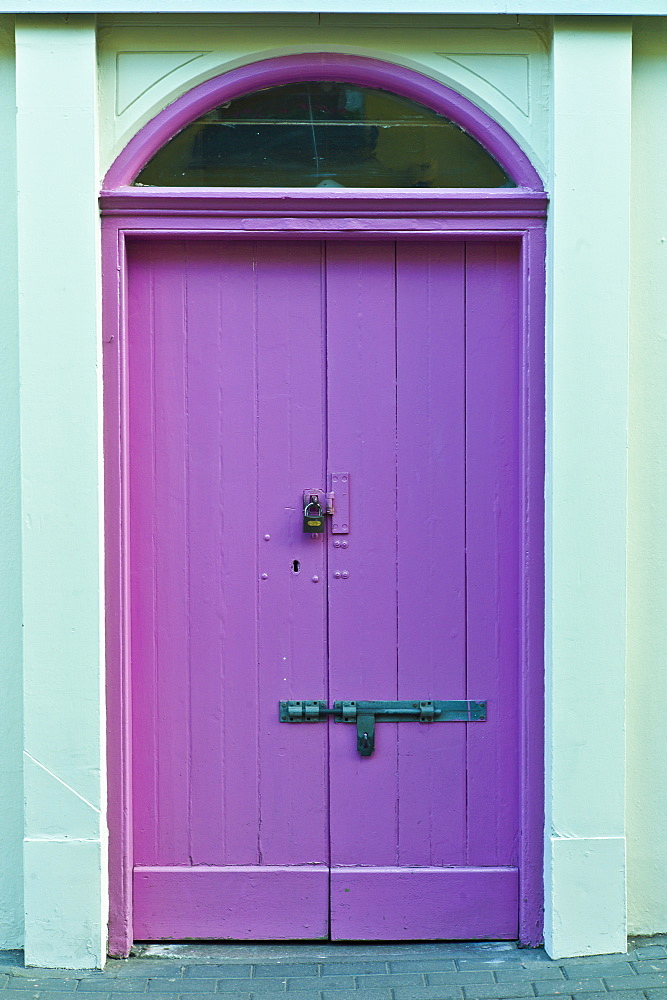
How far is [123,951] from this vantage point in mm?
3463

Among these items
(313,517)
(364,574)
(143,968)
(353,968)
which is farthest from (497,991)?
(313,517)

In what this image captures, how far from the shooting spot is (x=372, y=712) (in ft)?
11.8

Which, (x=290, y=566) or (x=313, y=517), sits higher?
(x=313, y=517)

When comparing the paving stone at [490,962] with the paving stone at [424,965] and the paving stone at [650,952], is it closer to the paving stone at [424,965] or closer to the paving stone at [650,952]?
the paving stone at [424,965]

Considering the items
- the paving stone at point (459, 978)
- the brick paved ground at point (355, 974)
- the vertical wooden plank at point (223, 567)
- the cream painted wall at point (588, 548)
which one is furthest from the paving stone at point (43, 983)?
the cream painted wall at point (588, 548)

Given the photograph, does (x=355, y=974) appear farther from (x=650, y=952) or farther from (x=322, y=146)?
(x=322, y=146)

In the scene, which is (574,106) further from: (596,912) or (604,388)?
(596,912)

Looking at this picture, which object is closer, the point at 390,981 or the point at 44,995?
the point at 44,995

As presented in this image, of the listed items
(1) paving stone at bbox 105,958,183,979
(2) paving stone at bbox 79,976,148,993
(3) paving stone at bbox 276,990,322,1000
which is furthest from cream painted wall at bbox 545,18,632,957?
(2) paving stone at bbox 79,976,148,993

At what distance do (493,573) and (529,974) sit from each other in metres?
1.43

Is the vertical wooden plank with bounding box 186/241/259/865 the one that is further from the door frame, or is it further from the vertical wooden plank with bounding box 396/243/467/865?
the vertical wooden plank with bounding box 396/243/467/865

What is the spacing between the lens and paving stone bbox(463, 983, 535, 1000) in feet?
10.4

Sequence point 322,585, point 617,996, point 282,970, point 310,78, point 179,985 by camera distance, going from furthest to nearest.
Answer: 1. point 322,585
2. point 310,78
3. point 282,970
4. point 179,985
5. point 617,996

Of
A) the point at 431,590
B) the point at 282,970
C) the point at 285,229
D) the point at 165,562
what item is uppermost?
the point at 285,229
